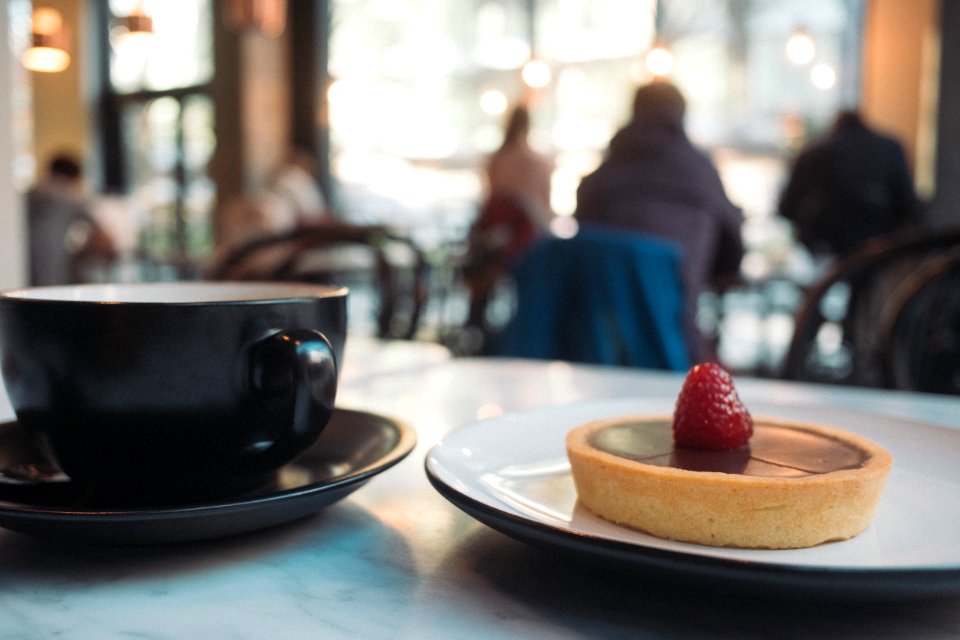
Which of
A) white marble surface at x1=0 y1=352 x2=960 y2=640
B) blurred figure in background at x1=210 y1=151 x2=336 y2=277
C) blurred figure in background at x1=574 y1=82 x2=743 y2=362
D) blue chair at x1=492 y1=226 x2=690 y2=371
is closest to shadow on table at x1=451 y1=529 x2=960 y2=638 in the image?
white marble surface at x1=0 y1=352 x2=960 y2=640

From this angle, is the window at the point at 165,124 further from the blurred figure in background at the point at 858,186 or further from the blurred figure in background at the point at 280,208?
the blurred figure in background at the point at 858,186

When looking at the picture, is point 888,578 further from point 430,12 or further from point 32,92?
point 32,92

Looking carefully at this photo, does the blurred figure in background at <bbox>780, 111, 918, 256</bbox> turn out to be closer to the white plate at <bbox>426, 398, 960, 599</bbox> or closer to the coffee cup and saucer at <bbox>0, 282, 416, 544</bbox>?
the white plate at <bbox>426, 398, 960, 599</bbox>

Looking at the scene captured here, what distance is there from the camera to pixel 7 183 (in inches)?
77.0

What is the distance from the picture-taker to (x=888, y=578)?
0.90 feet

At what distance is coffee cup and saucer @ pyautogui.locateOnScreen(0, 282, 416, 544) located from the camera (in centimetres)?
36

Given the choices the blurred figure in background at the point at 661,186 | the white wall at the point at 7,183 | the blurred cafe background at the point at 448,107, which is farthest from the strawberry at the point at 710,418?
the blurred cafe background at the point at 448,107

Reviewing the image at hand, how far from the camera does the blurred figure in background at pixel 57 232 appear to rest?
5457mm

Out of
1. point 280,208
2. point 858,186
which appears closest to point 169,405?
point 858,186

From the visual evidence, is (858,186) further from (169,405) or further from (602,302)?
(169,405)

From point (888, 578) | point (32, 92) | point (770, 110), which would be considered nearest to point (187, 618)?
point (888, 578)

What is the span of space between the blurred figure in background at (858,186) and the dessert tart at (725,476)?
13.2 feet

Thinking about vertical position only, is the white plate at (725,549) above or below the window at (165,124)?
below

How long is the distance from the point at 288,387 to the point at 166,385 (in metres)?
0.05
